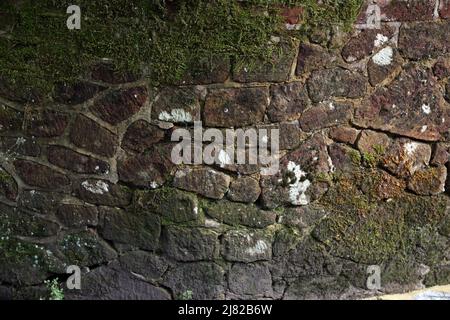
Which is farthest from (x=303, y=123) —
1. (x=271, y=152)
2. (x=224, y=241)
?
(x=224, y=241)

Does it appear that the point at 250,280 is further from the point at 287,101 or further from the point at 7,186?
the point at 7,186

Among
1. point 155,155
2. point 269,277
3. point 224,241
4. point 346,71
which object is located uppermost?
point 346,71

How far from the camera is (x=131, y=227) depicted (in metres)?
3.11

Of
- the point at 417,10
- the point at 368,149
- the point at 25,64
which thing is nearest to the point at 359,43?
the point at 417,10

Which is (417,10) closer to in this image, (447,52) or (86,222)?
(447,52)

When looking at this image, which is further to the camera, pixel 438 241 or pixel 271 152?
pixel 438 241

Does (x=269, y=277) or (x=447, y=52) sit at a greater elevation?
(x=447, y=52)

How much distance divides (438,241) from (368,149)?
0.72 meters

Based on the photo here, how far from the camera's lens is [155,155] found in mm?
3029

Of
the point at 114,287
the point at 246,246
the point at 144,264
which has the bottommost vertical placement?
the point at 114,287

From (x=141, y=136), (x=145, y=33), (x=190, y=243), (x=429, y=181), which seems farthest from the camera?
(x=429, y=181)

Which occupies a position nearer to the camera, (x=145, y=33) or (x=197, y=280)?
(x=145, y=33)

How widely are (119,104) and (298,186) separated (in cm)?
106

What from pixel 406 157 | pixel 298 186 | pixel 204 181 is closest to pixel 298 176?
pixel 298 186
